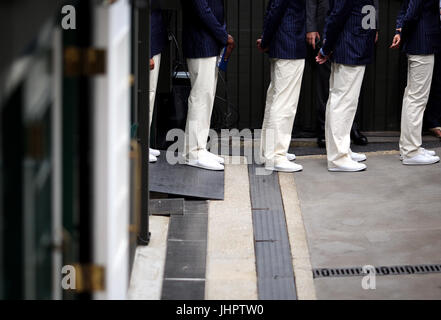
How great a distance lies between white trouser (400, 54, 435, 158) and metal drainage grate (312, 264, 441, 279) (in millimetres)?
2699

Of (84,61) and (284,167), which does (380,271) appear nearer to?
(284,167)

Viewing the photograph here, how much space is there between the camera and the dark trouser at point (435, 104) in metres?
9.03

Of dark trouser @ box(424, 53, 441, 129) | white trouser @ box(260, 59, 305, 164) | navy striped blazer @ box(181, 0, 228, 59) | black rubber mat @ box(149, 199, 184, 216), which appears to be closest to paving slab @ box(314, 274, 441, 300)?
→ black rubber mat @ box(149, 199, 184, 216)

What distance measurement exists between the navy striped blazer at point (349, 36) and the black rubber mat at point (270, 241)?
1.12 m

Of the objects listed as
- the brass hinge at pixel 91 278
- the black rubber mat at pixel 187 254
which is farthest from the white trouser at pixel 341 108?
the brass hinge at pixel 91 278

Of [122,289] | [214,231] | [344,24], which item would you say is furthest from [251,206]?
[122,289]

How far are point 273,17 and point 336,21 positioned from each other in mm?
514

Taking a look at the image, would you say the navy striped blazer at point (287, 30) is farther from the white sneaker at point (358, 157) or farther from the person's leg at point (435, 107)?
the person's leg at point (435, 107)

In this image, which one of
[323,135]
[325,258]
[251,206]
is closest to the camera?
[325,258]

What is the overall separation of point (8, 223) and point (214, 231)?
3.55 metres

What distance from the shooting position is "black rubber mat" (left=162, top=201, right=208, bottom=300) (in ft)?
16.9

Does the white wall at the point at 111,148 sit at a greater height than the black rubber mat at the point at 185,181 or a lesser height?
greater
